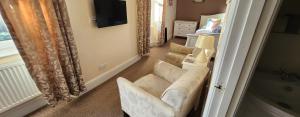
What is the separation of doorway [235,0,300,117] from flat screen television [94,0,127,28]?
2.06 metres

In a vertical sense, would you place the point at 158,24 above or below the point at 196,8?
below

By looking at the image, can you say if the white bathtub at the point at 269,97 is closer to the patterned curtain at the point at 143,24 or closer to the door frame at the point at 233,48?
the door frame at the point at 233,48

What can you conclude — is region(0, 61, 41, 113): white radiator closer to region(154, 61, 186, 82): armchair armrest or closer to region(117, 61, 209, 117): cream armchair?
region(117, 61, 209, 117): cream armchair

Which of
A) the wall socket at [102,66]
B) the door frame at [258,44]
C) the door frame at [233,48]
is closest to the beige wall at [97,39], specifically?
the wall socket at [102,66]

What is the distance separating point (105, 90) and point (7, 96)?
1130 mm

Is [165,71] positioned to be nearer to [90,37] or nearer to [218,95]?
[218,95]

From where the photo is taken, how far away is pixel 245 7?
0.56 meters

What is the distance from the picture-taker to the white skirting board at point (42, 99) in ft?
5.39

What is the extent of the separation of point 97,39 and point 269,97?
226 centimetres

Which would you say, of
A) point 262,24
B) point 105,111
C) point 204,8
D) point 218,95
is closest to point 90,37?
point 105,111

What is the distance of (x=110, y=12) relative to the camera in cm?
227

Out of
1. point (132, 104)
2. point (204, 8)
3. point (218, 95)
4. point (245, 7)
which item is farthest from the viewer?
point (204, 8)

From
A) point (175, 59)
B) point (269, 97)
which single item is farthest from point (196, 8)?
point (269, 97)

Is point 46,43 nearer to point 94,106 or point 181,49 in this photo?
point 94,106
